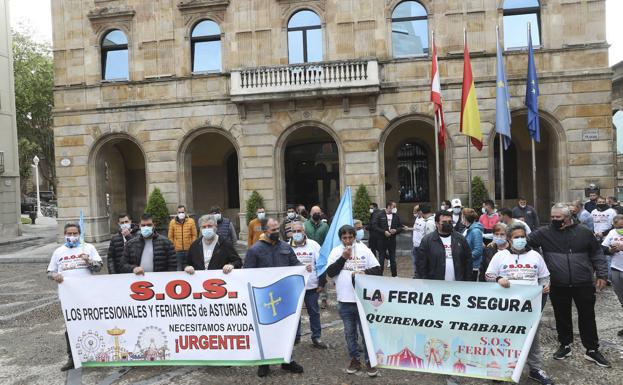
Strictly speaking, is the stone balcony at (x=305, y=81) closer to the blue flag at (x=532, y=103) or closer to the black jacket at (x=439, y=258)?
the blue flag at (x=532, y=103)

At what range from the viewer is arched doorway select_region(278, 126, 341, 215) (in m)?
22.4

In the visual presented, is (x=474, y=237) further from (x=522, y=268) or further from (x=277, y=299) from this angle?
(x=277, y=299)

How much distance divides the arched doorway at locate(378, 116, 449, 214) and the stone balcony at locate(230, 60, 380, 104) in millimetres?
4614

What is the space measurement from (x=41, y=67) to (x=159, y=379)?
40794mm

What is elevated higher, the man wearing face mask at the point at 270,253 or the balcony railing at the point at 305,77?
the balcony railing at the point at 305,77

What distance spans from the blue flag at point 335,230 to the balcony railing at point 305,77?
11.6 m

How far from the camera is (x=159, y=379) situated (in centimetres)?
564

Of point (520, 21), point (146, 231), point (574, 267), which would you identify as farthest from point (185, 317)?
point (520, 21)

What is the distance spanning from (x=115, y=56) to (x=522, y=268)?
19.1m

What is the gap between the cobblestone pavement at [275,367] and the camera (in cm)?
549

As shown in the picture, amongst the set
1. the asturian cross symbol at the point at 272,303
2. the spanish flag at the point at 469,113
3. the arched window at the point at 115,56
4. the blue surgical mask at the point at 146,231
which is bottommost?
the asturian cross symbol at the point at 272,303

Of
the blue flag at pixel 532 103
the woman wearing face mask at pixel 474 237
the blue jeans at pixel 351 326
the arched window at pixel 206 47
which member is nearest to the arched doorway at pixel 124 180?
the arched window at pixel 206 47

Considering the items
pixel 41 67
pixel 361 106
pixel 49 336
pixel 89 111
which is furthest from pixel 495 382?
pixel 41 67

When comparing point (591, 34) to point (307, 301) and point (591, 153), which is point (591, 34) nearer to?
point (591, 153)
